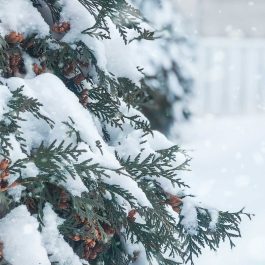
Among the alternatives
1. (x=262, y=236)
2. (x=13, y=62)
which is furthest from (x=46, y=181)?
(x=262, y=236)

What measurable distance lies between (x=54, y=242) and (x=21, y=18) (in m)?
0.95

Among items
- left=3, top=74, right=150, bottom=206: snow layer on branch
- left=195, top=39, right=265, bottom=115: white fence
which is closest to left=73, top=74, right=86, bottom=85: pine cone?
left=3, top=74, right=150, bottom=206: snow layer on branch

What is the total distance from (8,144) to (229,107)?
9721 mm

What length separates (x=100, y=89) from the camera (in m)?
2.81

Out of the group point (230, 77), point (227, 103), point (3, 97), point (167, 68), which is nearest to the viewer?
point (3, 97)

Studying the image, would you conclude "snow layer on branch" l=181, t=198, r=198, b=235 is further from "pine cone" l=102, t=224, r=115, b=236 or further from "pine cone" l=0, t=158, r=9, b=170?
"pine cone" l=0, t=158, r=9, b=170

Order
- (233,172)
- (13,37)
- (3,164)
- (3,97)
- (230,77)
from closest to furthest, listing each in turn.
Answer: (3,164)
(3,97)
(13,37)
(233,172)
(230,77)

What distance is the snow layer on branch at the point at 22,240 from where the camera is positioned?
2.28 m

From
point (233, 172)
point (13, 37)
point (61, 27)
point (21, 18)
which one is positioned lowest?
point (13, 37)

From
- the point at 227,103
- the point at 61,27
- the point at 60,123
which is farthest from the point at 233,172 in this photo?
the point at 60,123

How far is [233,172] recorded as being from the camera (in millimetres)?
7840

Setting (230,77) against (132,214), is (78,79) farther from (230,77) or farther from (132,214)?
(230,77)

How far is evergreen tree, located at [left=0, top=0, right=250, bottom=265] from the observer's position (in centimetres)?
232

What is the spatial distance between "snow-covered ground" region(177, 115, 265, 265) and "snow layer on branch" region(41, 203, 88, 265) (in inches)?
96.5
